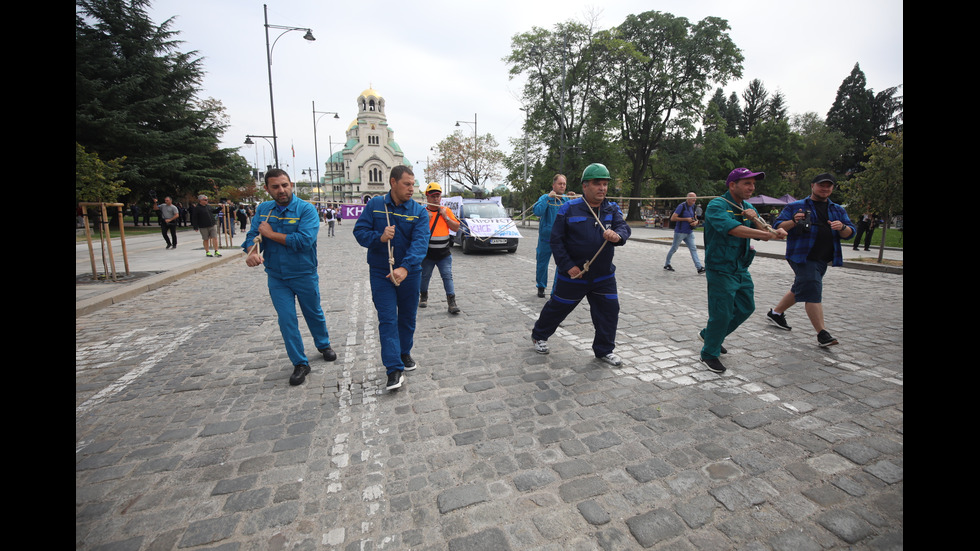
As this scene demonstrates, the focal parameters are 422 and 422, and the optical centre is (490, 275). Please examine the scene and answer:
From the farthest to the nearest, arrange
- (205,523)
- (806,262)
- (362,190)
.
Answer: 1. (362,190)
2. (806,262)
3. (205,523)

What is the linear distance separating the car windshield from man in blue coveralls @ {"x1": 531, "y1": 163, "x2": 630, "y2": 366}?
1105 cm

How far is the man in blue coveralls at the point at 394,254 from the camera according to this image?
3836 millimetres

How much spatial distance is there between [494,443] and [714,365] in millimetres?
2495

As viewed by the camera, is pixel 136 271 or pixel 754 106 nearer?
pixel 136 271

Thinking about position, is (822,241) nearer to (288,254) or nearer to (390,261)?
(390,261)

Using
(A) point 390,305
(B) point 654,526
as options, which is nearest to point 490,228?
(A) point 390,305

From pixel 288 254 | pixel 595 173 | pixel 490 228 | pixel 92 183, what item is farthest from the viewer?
pixel 490 228

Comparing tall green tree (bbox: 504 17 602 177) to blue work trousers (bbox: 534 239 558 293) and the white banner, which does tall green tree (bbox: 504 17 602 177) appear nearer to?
the white banner

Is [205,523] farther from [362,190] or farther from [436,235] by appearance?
[362,190]

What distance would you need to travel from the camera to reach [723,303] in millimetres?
4031

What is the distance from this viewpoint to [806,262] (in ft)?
15.9
